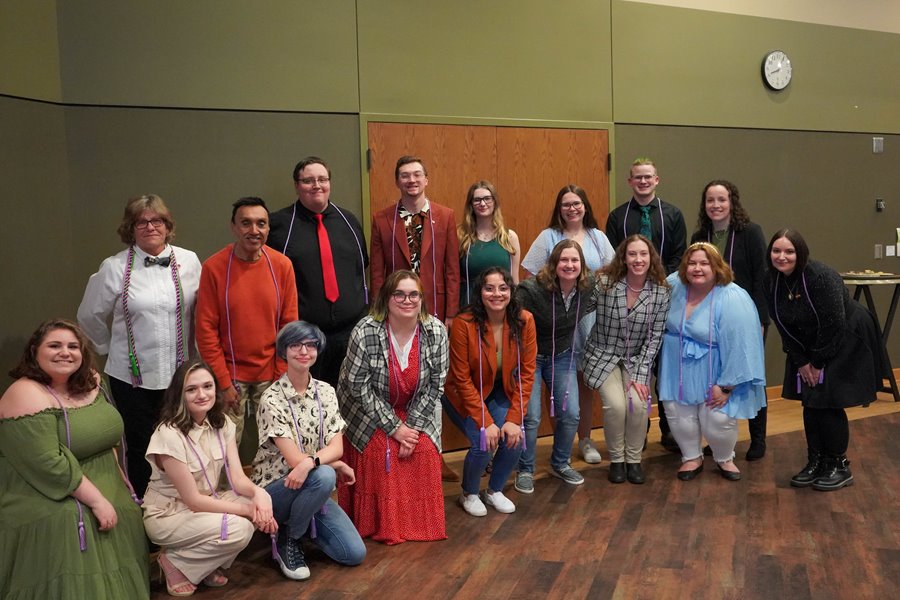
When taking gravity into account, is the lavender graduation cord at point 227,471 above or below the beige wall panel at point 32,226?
below

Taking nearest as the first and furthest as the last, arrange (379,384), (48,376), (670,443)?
1. (48,376)
2. (379,384)
3. (670,443)

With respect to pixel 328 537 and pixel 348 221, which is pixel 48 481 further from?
pixel 348 221

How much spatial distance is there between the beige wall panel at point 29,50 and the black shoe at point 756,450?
386 centimetres

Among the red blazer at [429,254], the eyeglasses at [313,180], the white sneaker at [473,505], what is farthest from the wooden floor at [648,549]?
the eyeglasses at [313,180]

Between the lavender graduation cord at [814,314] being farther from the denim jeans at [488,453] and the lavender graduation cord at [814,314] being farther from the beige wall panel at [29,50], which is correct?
the beige wall panel at [29,50]

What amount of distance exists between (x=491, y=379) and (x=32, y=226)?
2122mm

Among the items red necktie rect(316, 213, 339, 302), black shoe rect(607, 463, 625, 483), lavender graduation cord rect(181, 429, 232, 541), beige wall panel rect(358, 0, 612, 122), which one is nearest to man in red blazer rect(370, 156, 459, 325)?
red necktie rect(316, 213, 339, 302)

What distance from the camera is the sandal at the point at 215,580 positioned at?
3.14m

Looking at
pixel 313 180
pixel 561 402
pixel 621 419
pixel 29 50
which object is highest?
pixel 29 50

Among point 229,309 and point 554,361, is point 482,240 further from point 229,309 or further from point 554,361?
point 229,309

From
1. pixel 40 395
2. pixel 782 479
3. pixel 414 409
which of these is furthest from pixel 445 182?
pixel 40 395

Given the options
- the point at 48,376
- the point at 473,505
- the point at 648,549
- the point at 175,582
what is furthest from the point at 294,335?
the point at 648,549

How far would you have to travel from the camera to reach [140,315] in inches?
133

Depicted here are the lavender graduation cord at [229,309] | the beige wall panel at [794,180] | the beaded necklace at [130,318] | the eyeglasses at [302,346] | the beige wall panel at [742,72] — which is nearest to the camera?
the eyeglasses at [302,346]
